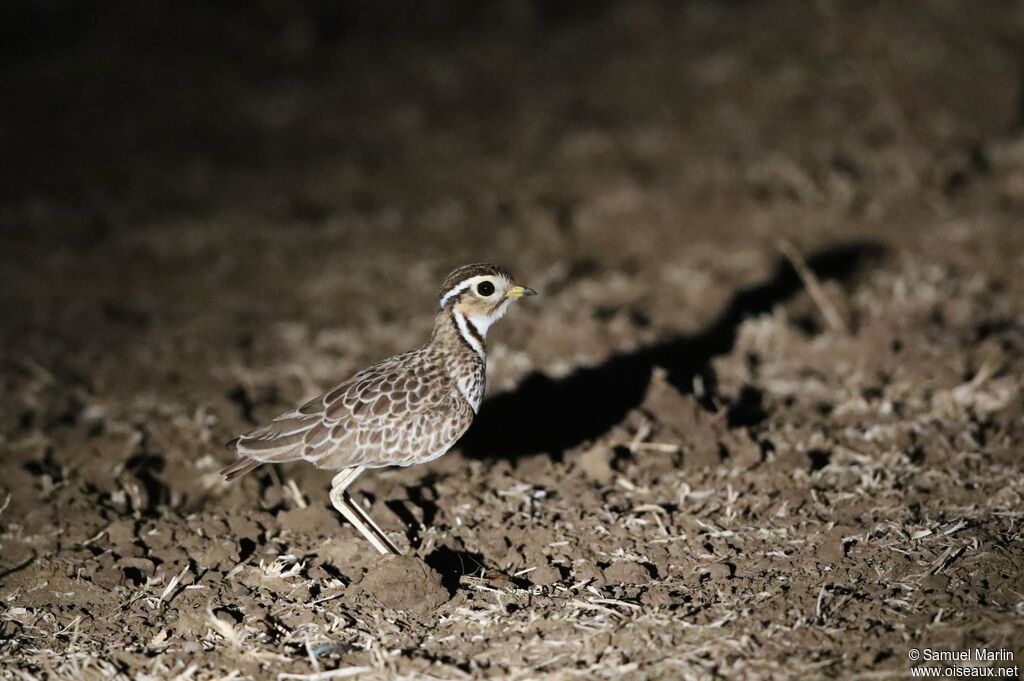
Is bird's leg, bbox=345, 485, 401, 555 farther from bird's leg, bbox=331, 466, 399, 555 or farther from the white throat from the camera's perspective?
the white throat

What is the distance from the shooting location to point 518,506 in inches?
213

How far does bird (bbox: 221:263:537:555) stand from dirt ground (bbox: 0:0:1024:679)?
0.37 metres

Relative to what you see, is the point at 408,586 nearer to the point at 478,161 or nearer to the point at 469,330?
the point at 469,330

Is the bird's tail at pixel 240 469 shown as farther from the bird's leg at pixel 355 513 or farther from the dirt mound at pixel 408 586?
the dirt mound at pixel 408 586

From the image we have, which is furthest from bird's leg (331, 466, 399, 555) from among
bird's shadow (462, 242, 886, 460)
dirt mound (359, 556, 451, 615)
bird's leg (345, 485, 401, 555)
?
bird's shadow (462, 242, 886, 460)

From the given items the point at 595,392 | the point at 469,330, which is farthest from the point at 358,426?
the point at 595,392

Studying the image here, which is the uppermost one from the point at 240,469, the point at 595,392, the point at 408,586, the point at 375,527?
the point at 240,469

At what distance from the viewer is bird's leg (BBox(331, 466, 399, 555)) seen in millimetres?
4918

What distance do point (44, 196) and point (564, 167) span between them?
18.5 ft

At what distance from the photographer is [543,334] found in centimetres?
766

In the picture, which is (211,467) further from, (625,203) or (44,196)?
(44,196)

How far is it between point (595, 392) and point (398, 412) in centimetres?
194

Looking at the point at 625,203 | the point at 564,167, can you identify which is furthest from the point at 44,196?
the point at 625,203

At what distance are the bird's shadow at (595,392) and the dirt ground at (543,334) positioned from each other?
0.03m
